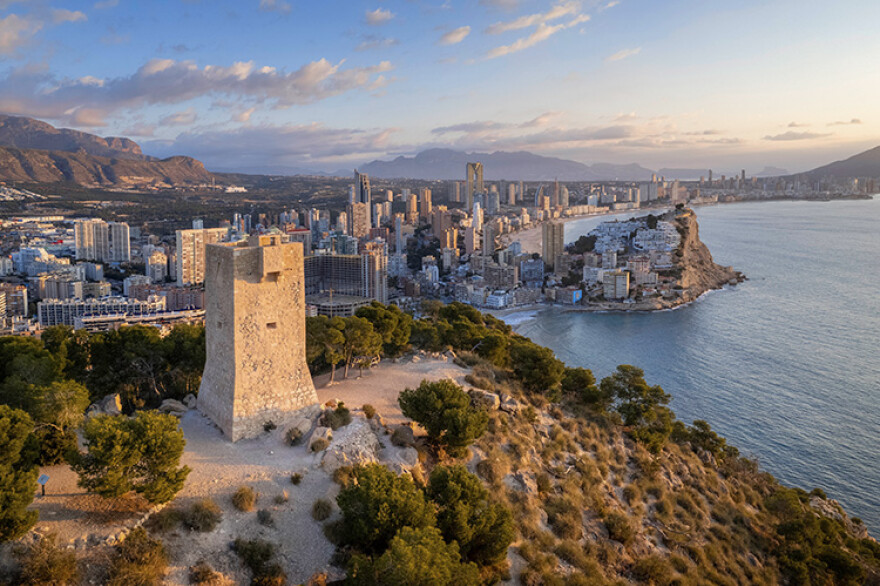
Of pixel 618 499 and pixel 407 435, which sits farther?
pixel 618 499

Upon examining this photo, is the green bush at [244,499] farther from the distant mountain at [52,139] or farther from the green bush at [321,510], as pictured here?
the distant mountain at [52,139]

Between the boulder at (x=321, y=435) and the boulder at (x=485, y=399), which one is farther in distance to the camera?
the boulder at (x=485, y=399)

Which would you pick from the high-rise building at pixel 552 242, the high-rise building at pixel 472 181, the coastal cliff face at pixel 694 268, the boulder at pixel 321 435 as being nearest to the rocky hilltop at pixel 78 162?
the high-rise building at pixel 472 181

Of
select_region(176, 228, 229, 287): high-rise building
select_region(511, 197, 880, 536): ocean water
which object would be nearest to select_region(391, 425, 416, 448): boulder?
select_region(511, 197, 880, 536): ocean water

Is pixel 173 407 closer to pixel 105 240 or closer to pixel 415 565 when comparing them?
pixel 415 565

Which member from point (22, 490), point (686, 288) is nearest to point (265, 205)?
point (686, 288)

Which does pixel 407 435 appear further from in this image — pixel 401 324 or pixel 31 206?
pixel 31 206

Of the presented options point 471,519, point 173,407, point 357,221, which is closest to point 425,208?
point 357,221

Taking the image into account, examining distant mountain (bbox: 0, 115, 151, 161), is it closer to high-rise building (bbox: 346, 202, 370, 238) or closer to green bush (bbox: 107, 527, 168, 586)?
high-rise building (bbox: 346, 202, 370, 238)
